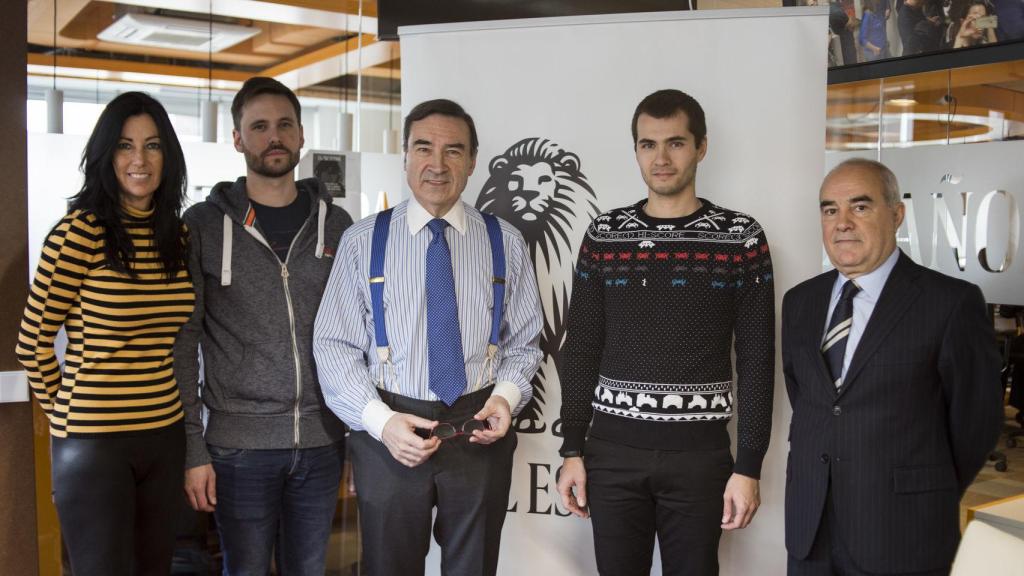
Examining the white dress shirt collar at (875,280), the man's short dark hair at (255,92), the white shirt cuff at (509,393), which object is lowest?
the white shirt cuff at (509,393)

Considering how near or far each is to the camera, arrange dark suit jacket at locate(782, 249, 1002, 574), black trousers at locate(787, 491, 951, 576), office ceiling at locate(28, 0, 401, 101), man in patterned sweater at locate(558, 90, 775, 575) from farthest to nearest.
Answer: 1. office ceiling at locate(28, 0, 401, 101)
2. man in patterned sweater at locate(558, 90, 775, 575)
3. black trousers at locate(787, 491, 951, 576)
4. dark suit jacket at locate(782, 249, 1002, 574)

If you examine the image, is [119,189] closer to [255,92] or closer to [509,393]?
[255,92]

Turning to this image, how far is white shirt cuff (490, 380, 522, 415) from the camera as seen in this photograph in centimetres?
246

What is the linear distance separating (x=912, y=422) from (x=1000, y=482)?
5037 mm

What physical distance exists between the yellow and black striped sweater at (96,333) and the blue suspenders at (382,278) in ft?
1.86

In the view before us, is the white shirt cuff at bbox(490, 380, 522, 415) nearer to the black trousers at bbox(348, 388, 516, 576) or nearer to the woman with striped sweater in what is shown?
the black trousers at bbox(348, 388, 516, 576)

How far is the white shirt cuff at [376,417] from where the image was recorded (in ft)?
7.64

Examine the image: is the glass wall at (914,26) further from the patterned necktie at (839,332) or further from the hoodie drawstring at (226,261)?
the hoodie drawstring at (226,261)

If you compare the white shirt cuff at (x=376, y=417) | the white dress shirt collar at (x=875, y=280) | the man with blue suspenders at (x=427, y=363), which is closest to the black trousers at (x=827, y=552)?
the white dress shirt collar at (x=875, y=280)

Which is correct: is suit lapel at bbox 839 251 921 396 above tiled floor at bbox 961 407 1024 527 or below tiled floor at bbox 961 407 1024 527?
above

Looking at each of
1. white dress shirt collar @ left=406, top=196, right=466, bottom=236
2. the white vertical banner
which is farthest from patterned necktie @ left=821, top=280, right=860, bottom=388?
white dress shirt collar @ left=406, top=196, right=466, bottom=236

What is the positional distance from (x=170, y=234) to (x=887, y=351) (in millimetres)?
1895

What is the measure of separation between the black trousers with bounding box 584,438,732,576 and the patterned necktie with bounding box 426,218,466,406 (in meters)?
0.45

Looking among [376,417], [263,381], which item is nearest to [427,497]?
[376,417]
